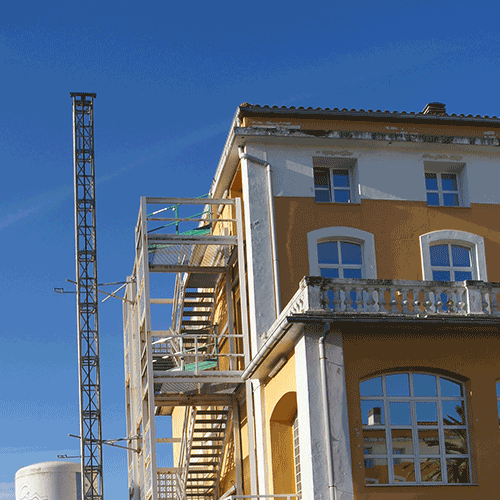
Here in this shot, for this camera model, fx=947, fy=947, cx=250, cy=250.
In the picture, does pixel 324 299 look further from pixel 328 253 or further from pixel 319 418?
pixel 328 253

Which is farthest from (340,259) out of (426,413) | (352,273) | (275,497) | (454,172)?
(275,497)

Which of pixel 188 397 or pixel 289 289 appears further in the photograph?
pixel 188 397

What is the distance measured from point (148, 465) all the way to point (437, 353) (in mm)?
9432

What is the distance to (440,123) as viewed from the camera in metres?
27.5

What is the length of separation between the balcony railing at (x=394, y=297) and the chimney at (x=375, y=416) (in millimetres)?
2077

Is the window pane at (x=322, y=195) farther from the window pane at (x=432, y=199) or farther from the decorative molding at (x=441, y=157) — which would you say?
the decorative molding at (x=441, y=157)

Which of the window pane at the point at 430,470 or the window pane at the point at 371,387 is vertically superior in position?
the window pane at the point at 371,387

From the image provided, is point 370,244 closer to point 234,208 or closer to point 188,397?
point 234,208

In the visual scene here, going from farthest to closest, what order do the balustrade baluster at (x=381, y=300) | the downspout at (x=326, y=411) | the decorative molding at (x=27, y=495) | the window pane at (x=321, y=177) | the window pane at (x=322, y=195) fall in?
the decorative molding at (x=27, y=495)
the window pane at (x=321, y=177)
the window pane at (x=322, y=195)
the balustrade baluster at (x=381, y=300)
the downspout at (x=326, y=411)

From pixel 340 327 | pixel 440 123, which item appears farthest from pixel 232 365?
pixel 440 123

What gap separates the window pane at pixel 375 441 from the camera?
65.2 ft

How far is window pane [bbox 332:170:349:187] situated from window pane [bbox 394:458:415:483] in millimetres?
9270

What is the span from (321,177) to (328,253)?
7.86 ft

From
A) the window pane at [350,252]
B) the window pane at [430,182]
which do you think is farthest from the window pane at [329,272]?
the window pane at [430,182]
